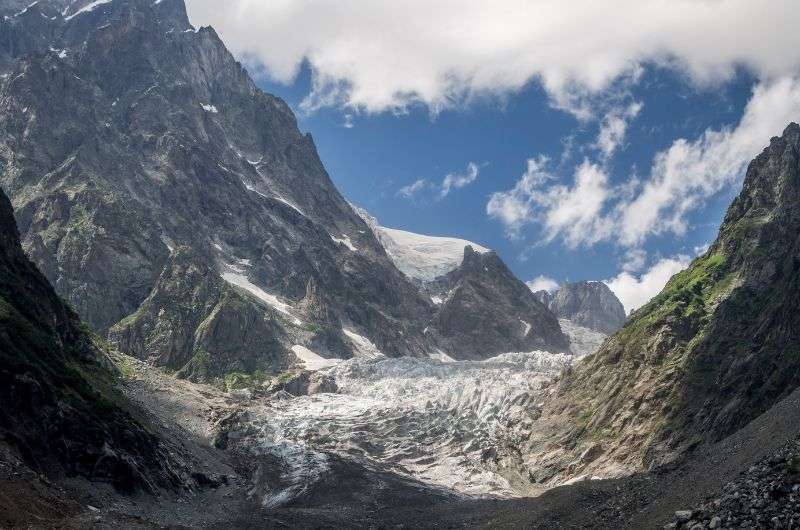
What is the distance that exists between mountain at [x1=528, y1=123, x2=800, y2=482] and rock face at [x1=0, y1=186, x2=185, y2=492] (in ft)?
242

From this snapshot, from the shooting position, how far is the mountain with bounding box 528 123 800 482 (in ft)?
427

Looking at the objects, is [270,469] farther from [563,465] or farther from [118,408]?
[563,465]

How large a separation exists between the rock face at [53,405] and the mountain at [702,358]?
242 feet

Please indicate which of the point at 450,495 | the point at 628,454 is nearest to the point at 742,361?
the point at 628,454

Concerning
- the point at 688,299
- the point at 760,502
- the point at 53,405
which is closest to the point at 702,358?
the point at 688,299

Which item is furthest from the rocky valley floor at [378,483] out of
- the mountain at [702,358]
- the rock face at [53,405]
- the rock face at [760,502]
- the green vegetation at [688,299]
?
the green vegetation at [688,299]

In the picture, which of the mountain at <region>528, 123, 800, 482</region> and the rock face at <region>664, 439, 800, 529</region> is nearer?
the rock face at <region>664, 439, 800, 529</region>

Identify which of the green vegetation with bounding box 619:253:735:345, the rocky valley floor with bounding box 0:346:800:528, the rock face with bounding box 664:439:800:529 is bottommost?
the rock face with bounding box 664:439:800:529

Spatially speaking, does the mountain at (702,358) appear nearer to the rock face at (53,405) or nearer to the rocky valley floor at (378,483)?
the rocky valley floor at (378,483)

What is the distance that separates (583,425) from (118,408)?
93576 mm

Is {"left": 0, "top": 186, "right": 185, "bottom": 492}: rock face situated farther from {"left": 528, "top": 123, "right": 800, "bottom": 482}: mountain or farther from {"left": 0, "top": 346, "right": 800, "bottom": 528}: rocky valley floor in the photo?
{"left": 528, "top": 123, "right": 800, "bottom": 482}: mountain

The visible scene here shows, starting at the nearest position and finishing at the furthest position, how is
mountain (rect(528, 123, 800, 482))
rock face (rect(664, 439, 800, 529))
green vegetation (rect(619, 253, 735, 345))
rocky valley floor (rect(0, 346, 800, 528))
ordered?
rock face (rect(664, 439, 800, 529)) → rocky valley floor (rect(0, 346, 800, 528)) → mountain (rect(528, 123, 800, 482)) → green vegetation (rect(619, 253, 735, 345))

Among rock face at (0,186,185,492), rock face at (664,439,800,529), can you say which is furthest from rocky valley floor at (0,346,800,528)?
rock face at (0,186,185,492)

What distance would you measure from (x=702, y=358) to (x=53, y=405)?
352ft
